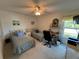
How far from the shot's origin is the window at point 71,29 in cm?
432

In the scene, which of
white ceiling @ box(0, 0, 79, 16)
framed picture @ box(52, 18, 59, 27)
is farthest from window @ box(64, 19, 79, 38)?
framed picture @ box(52, 18, 59, 27)

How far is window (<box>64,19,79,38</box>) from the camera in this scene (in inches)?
170

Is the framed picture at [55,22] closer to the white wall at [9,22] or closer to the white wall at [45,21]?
the white wall at [45,21]

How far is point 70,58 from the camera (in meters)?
3.01

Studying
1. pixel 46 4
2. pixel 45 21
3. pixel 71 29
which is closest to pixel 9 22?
pixel 45 21

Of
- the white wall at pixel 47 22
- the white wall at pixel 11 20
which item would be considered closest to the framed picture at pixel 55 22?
the white wall at pixel 47 22

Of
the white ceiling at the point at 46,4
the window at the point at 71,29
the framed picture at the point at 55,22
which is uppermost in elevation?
the white ceiling at the point at 46,4

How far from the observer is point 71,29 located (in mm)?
4645

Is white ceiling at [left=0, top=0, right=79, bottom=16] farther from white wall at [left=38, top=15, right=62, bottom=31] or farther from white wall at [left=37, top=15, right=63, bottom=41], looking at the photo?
white wall at [left=38, top=15, right=62, bottom=31]

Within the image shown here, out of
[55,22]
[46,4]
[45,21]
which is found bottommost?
[55,22]

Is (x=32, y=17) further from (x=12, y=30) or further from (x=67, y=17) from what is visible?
(x=67, y=17)

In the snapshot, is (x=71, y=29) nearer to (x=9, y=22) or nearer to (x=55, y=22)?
(x=55, y=22)

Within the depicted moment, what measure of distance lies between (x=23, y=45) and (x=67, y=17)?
3.06 metres

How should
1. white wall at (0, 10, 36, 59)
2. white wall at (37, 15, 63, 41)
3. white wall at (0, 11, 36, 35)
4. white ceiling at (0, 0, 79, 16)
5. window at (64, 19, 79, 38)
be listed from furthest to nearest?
white wall at (37, 15, 63, 41), white wall at (0, 11, 36, 35), white wall at (0, 10, 36, 59), window at (64, 19, 79, 38), white ceiling at (0, 0, 79, 16)
